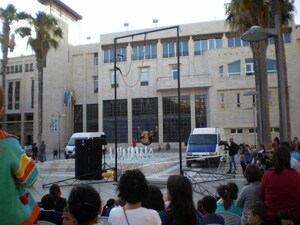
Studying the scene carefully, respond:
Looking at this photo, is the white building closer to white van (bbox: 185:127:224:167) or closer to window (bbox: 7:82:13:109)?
window (bbox: 7:82:13:109)

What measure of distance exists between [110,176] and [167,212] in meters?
13.9

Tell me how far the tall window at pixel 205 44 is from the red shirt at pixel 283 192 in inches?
1711

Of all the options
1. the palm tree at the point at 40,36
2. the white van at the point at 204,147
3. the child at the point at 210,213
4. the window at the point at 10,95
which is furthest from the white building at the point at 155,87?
the child at the point at 210,213

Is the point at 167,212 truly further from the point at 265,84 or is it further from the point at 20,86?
the point at 20,86

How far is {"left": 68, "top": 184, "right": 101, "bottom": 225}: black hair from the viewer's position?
2295 millimetres

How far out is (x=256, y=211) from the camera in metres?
3.71

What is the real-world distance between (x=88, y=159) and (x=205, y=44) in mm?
34952

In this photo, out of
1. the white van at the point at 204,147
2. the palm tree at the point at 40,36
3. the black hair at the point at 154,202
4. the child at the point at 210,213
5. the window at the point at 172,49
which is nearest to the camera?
the black hair at the point at 154,202

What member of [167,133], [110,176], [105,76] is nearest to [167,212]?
[110,176]

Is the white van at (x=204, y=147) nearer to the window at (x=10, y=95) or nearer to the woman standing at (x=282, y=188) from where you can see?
the woman standing at (x=282, y=188)

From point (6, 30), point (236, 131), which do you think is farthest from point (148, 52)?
point (6, 30)

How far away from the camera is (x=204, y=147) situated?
21.2m

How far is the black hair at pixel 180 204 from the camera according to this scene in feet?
9.61

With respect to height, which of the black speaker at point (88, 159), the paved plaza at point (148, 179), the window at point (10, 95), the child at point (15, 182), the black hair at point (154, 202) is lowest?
the paved plaza at point (148, 179)
